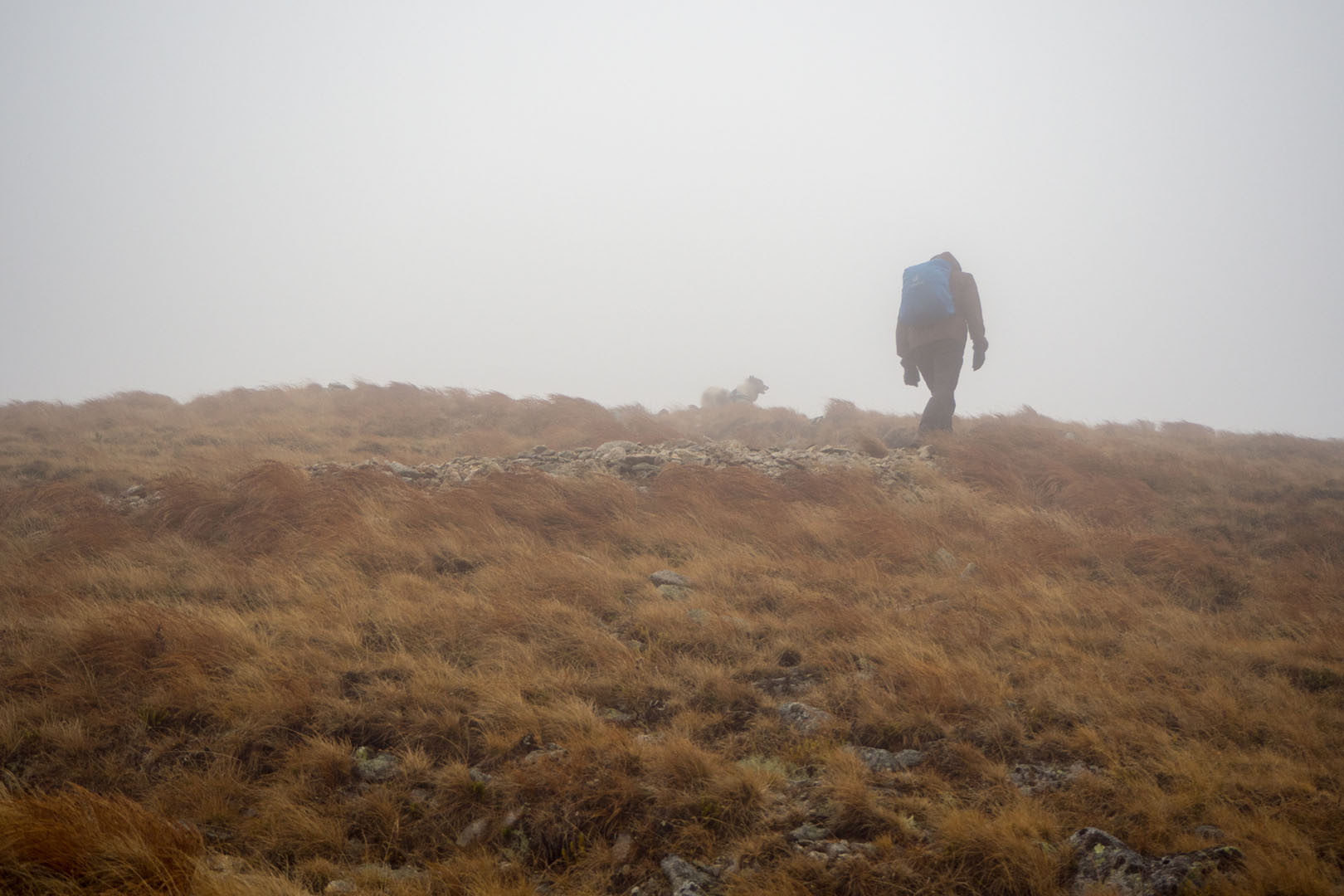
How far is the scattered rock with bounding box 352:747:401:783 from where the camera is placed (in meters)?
3.25

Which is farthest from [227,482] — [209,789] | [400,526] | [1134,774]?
[1134,774]

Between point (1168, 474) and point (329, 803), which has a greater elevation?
point (1168, 474)

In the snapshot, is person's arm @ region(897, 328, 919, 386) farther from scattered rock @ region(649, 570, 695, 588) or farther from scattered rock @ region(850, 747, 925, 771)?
scattered rock @ region(850, 747, 925, 771)

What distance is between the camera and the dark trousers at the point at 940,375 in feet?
35.0

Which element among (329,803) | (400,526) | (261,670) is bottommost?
(329,803)

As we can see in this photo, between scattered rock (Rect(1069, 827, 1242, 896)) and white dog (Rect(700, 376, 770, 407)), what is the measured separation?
53.0ft

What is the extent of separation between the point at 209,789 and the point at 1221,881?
161 inches

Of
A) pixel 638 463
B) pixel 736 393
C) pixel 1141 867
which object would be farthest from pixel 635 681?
pixel 736 393

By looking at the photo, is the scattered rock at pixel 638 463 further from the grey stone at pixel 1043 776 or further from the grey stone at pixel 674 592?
the grey stone at pixel 1043 776

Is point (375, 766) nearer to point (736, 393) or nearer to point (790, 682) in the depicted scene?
point (790, 682)

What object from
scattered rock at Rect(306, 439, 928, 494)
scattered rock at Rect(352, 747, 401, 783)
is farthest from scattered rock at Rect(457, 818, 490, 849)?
scattered rock at Rect(306, 439, 928, 494)

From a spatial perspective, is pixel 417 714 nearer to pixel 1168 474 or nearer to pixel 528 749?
pixel 528 749

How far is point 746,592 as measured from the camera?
527 centimetres

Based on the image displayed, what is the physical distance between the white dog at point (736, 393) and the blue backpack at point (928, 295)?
840 centimetres
